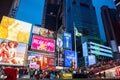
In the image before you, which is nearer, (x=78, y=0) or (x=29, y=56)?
(x=29, y=56)

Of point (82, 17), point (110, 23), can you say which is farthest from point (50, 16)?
point (110, 23)

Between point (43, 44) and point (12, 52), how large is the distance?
17.5 feet

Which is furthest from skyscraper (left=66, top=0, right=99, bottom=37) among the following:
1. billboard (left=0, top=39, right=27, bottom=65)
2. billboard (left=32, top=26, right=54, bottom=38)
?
billboard (left=0, top=39, right=27, bottom=65)

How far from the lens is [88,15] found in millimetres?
74562

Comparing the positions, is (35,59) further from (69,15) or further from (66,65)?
(69,15)

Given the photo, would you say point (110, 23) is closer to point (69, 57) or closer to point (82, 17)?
point (82, 17)

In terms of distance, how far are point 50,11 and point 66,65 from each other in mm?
74055

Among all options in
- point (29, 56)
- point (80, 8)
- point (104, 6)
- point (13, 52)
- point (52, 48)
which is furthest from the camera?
point (104, 6)

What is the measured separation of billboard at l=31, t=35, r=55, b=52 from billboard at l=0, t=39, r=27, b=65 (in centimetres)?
224

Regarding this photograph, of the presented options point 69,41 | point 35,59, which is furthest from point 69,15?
point 35,59

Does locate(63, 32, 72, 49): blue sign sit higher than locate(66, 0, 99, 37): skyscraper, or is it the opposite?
locate(66, 0, 99, 37): skyscraper

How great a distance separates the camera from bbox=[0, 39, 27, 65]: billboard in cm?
1648

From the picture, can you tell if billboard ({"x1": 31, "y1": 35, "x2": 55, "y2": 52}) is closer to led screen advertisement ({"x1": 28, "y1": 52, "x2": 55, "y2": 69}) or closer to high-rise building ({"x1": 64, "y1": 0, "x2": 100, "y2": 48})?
led screen advertisement ({"x1": 28, "y1": 52, "x2": 55, "y2": 69})

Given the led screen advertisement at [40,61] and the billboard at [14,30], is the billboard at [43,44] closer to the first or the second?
the led screen advertisement at [40,61]
